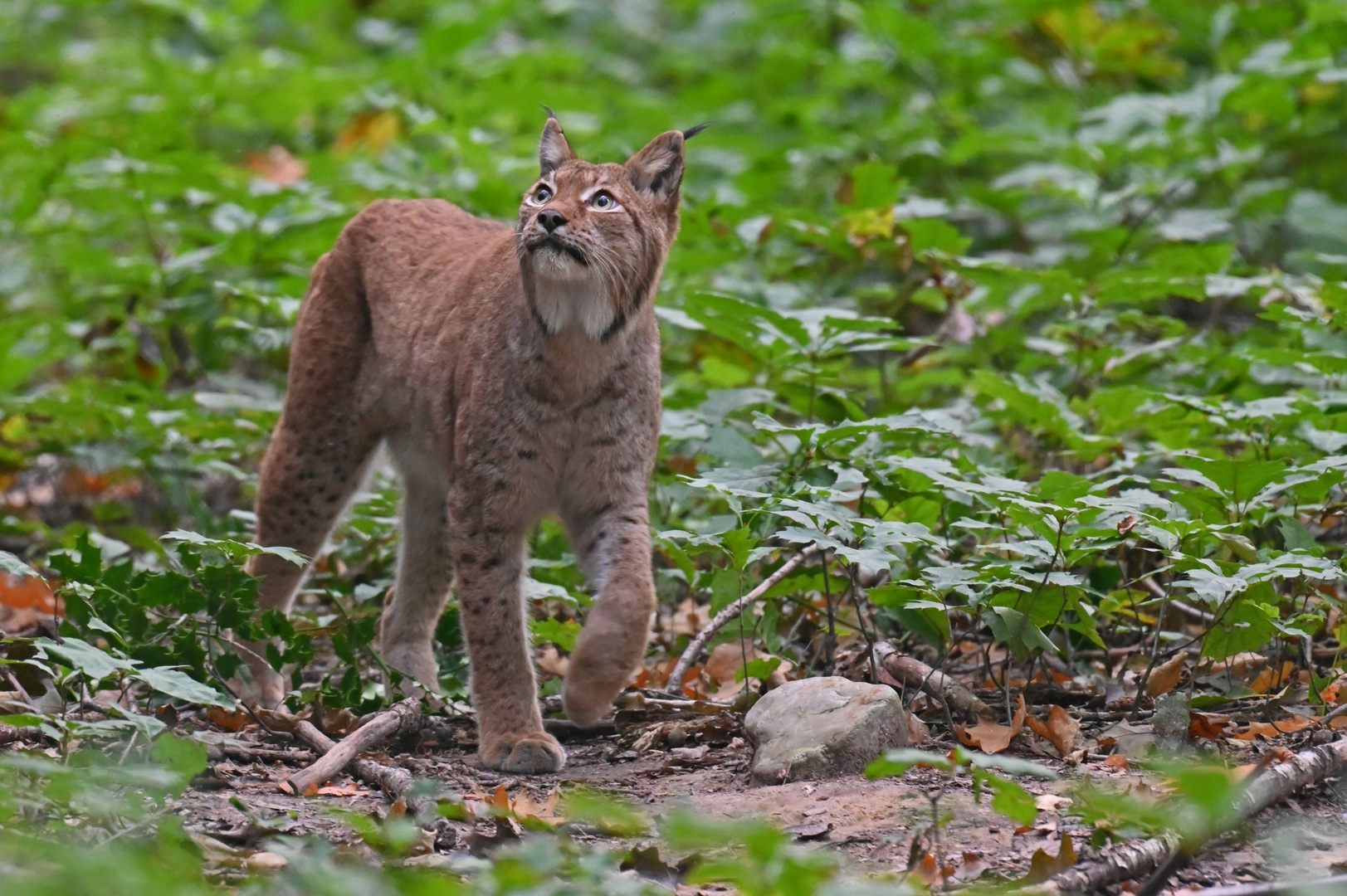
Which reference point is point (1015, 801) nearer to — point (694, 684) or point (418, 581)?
point (694, 684)

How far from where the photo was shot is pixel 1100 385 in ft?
20.7

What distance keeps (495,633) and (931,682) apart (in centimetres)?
135

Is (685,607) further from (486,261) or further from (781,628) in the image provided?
(486,261)

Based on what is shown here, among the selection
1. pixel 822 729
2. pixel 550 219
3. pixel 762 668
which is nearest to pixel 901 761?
pixel 822 729

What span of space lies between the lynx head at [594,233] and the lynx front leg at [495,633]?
0.69 m

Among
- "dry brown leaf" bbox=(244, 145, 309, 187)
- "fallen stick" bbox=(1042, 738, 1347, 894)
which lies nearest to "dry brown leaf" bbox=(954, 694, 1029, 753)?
"fallen stick" bbox=(1042, 738, 1347, 894)

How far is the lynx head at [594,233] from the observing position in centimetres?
448

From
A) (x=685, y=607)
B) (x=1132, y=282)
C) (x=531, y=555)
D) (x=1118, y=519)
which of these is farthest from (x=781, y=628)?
(x=1132, y=282)

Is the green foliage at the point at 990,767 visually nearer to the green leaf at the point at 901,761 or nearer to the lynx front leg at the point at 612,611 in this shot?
the green leaf at the point at 901,761

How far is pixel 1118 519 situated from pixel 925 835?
1232mm

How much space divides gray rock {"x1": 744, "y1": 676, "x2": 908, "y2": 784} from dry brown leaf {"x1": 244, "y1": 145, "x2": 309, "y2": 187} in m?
6.98

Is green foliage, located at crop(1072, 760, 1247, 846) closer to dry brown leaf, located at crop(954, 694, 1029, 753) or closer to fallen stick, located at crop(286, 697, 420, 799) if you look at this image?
dry brown leaf, located at crop(954, 694, 1029, 753)

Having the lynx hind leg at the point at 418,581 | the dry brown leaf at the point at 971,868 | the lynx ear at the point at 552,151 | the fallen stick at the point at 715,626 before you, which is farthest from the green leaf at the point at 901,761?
the lynx hind leg at the point at 418,581

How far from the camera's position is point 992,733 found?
4.11 metres
